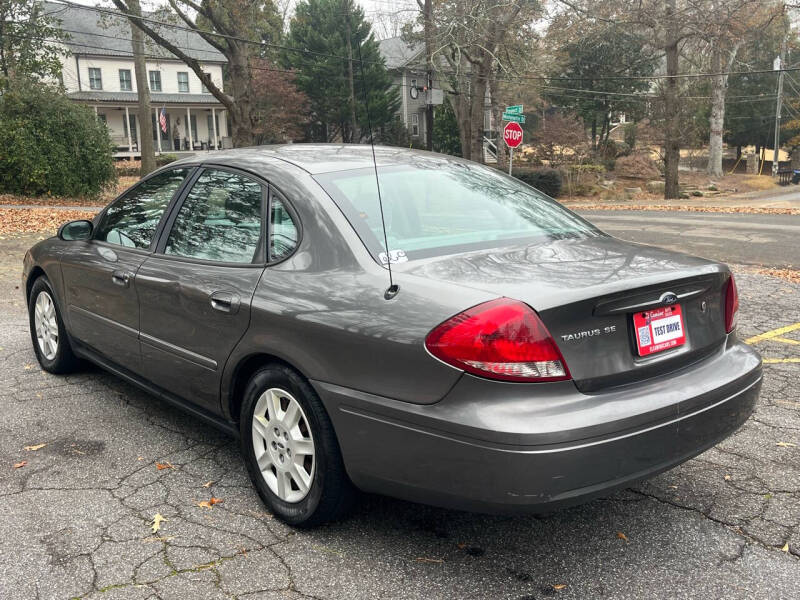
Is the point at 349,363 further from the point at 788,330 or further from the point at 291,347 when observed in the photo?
the point at 788,330

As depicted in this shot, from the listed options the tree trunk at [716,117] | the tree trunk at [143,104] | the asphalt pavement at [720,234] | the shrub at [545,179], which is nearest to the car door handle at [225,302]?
the asphalt pavement at [720,234]

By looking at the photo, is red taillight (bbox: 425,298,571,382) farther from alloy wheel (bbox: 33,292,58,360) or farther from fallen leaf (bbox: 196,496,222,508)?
alloy wheel (bbox: 33,292,58,360)

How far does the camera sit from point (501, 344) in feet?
7.93

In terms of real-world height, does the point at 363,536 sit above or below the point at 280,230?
below

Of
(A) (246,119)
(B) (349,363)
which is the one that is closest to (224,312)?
(B) (349,363)

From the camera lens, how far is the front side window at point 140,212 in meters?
4.02

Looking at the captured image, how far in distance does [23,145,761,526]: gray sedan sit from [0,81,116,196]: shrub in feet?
→ 55.8

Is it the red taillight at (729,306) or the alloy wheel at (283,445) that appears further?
the red taillight at (729,306)

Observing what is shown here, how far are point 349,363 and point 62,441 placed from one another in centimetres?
218

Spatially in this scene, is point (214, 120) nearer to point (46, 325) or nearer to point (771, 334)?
point (46, 325)

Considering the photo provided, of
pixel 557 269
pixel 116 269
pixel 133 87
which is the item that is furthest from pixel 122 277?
pixel 133 87

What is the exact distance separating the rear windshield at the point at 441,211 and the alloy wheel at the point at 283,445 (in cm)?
72

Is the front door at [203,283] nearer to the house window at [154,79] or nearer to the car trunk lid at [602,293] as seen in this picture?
the car trunk lid at [602,293]

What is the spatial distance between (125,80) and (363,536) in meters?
55.0
